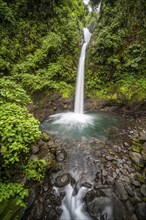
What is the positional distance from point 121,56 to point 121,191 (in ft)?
23.8

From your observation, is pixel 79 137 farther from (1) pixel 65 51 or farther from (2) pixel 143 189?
(1) pixel 65 51

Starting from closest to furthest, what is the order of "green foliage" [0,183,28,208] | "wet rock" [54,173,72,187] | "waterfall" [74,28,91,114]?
"green foliage" [0,183,28,208] → "wet rock" [54,173,72,187] → "waterfall" [74,28,91,114]

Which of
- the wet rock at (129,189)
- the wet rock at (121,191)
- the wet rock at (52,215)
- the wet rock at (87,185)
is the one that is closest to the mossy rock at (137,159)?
the wet rock at (129,189)

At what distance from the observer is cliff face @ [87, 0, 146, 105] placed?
7.42m

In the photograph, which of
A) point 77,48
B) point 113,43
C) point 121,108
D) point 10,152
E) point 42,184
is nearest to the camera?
point 10,152

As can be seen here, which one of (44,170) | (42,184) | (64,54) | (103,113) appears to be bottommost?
(42,184)

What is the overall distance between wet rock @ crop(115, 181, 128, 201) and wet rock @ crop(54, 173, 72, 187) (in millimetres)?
1128

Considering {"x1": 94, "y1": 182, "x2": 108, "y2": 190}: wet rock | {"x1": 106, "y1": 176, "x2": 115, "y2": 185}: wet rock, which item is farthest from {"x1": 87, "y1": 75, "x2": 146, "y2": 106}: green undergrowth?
{"x1": 94, "y1": 182, "x2": 108, "y2": 190}: wet rock

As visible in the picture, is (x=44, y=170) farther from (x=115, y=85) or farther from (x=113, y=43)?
(x=113, y=43)

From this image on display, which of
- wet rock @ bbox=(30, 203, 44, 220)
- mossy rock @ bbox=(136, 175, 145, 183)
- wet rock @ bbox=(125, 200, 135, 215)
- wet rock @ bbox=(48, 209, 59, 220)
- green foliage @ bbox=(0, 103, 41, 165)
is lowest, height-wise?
wet rock @ bbox=(48, 209, 59, 220)

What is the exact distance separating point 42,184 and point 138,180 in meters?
2.25

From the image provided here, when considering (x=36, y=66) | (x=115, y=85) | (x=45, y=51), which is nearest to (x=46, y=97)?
(x=36, y=66)

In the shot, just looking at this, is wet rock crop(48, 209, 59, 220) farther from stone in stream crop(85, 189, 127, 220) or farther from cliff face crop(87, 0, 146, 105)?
cliff face crop(87, 0, 146, 105)

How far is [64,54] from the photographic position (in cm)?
898
